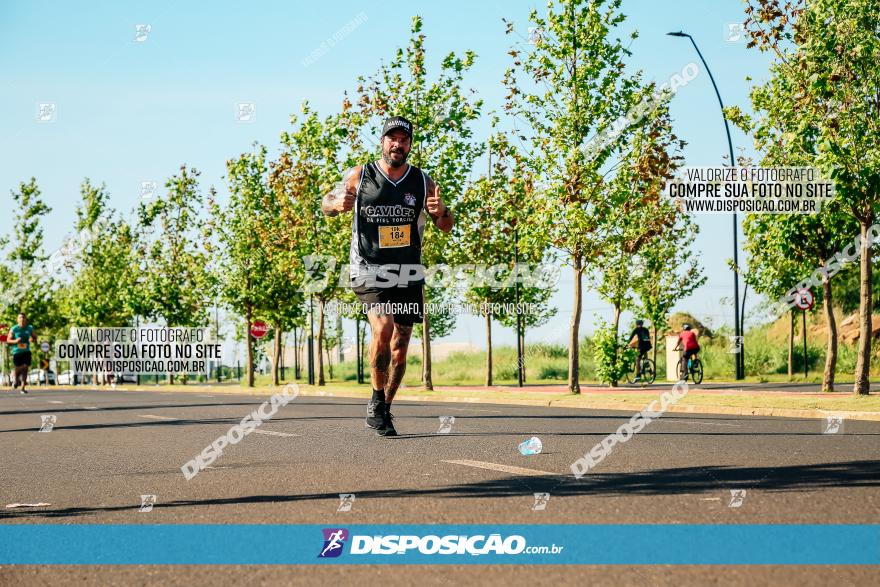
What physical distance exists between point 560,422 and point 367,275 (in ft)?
14.5

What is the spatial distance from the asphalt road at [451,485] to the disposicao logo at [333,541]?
0.76 ft

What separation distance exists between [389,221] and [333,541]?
4.68 meters

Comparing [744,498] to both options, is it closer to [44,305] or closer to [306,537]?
[306,537]

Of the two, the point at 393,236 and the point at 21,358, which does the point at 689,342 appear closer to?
the point at 21,358

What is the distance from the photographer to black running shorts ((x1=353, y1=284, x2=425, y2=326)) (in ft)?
29.2

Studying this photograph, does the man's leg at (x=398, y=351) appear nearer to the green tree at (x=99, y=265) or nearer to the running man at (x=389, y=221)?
the running man at (x=389, y=221)

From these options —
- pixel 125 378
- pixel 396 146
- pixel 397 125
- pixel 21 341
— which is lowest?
pixel 125 378

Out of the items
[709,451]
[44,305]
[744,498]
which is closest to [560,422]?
[709,451]

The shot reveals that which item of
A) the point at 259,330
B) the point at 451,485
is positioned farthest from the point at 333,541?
the point at 259,330

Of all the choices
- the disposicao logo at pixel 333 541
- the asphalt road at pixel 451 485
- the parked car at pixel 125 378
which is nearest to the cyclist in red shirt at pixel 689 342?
the asphalt road at pixel 451 485

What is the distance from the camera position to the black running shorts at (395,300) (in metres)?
Result: 8.90

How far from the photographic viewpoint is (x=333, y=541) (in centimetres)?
457

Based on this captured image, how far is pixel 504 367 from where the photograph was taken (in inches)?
1987

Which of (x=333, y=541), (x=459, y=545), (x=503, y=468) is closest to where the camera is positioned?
(x=459, y=545)
